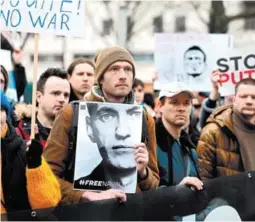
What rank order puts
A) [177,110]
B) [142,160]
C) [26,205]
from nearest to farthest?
[26,205], [142,160], [177,110]

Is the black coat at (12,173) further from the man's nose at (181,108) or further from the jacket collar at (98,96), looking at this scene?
the man's nose at (181,108)

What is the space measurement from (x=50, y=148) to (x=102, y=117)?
357mm

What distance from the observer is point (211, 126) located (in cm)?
647

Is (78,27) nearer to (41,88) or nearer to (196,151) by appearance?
(41,88)

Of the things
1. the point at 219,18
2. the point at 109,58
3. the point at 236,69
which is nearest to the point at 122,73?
the point at 109,58

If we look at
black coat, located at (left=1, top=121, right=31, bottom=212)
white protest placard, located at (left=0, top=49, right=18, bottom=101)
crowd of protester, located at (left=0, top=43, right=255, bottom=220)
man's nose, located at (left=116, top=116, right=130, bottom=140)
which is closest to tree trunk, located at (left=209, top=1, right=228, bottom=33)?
white protest placard, located at (left=0, top=49, right=18, bottom=101)

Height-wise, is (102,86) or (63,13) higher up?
(63,13)

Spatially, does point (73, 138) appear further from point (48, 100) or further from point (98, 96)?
point (48, 100)

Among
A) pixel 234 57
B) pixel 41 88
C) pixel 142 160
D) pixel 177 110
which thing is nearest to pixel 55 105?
pixel 41 88

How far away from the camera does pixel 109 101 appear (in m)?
5.32

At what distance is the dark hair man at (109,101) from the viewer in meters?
5.02

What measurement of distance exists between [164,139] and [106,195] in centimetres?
129

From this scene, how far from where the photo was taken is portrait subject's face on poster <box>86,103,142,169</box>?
16.6ft

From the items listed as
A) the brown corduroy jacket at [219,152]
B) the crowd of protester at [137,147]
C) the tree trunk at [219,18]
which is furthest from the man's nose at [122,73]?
the tree trunk at [219,18]
